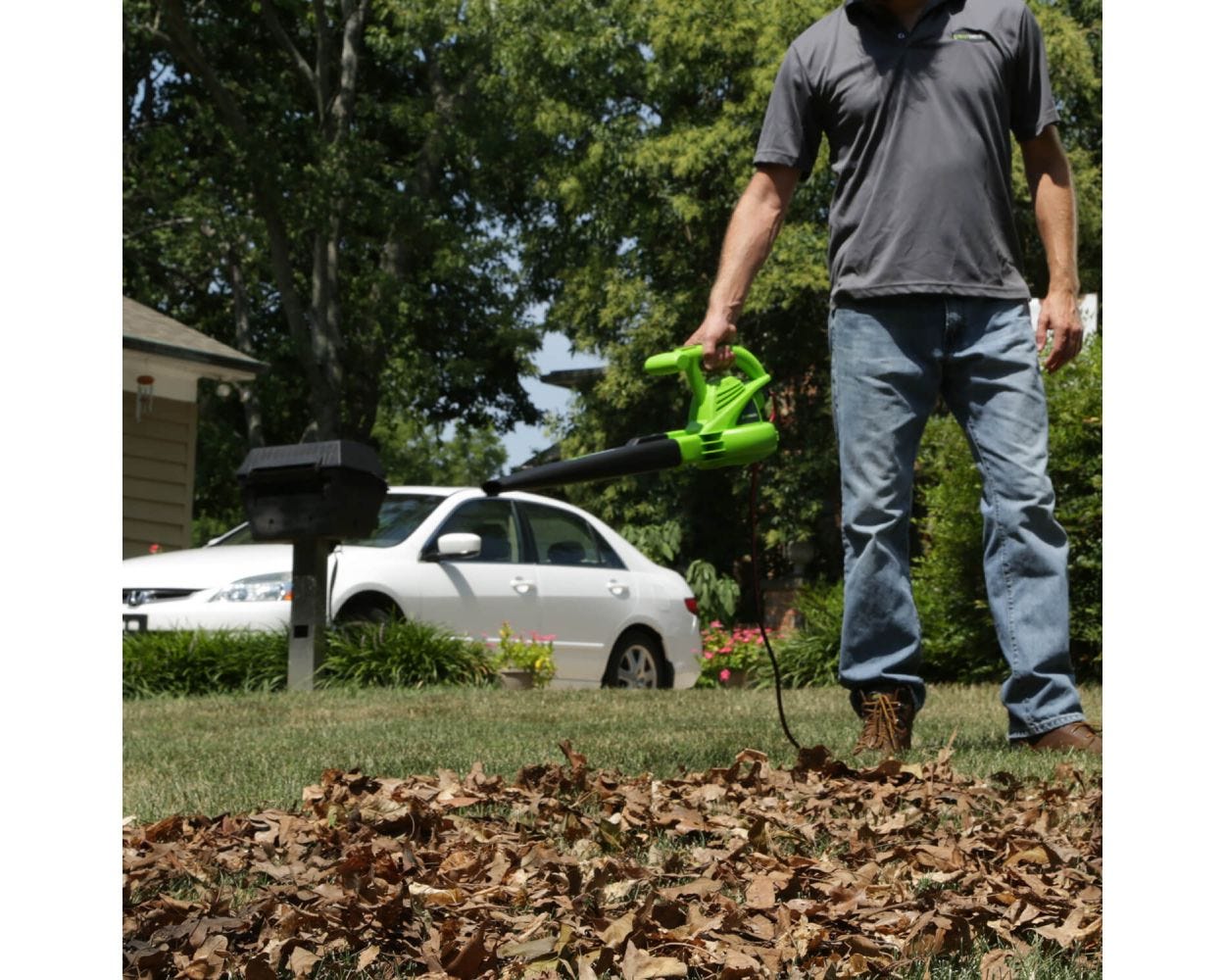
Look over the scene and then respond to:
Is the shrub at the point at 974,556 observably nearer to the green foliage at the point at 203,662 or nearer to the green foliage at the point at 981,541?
the green foliage at the point at 981,541

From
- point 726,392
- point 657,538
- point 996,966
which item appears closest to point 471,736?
point 726,392

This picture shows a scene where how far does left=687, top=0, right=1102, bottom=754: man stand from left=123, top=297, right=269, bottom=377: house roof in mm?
10920

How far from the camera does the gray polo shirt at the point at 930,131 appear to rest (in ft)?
14.0

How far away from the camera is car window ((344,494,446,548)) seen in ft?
33.6

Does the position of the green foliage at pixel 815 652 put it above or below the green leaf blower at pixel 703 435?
below

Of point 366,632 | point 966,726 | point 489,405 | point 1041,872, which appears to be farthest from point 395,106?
point 1041,872

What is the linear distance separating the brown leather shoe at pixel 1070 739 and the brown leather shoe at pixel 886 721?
341 millimetres

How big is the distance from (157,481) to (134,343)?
118 inches

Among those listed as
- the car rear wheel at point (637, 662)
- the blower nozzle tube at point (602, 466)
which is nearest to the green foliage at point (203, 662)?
the car rear wheel at point (637, 662)

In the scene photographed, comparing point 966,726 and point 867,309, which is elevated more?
point 867,309

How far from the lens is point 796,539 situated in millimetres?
21953

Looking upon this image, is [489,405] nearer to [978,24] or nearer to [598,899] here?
[978,24]

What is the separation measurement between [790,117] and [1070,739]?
1830 millimetres

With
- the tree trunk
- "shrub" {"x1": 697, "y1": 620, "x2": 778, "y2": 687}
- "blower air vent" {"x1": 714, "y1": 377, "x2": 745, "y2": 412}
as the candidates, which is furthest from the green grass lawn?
the tree trunk
